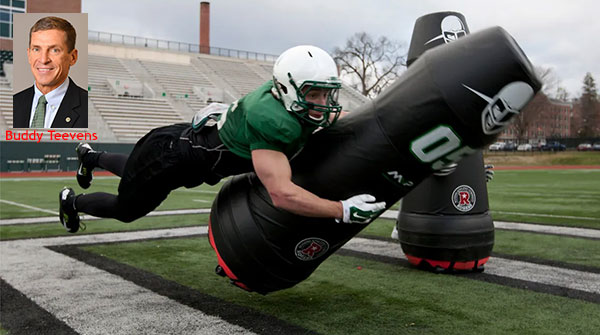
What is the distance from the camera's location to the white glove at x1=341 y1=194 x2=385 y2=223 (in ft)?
9.88

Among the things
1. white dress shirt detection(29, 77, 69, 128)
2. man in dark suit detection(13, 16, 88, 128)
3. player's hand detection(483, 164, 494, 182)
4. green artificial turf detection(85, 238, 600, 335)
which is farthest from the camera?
white dress shirt detection(29, 77, 69, 128)

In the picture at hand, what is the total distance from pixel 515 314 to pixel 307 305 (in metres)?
1.42

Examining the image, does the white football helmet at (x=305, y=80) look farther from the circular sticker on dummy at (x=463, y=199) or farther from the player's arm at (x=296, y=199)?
the circular sticker on dummy at (x=463, y=199)

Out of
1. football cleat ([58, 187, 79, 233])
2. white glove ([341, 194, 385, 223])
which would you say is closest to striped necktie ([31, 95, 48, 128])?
football cleat ([58, 187, 79, 233])

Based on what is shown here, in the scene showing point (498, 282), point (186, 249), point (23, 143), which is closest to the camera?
point (498, 282)

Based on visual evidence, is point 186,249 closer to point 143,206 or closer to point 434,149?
point 143,206

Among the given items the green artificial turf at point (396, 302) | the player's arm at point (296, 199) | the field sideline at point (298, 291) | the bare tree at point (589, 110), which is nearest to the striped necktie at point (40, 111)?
the field sideline at point (298, 291)

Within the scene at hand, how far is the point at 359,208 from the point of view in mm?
3014

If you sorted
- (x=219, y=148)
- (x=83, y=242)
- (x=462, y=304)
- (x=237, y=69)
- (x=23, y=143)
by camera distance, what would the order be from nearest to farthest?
(x=219, y=148)
(x=462, y=304)
(x=83, y=242)
(x=23, y=143)
(x=237, y=69)

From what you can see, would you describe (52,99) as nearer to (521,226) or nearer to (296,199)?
(521,226)

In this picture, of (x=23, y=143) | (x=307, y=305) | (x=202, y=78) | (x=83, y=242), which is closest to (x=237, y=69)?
(x=202, y=78)

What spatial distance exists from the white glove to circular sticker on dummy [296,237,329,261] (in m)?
0.36

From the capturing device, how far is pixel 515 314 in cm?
368

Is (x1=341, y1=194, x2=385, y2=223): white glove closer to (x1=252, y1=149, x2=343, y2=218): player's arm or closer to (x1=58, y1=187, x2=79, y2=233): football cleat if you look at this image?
(x1=252, y1=149, x2=343, y2=218): player's arm
